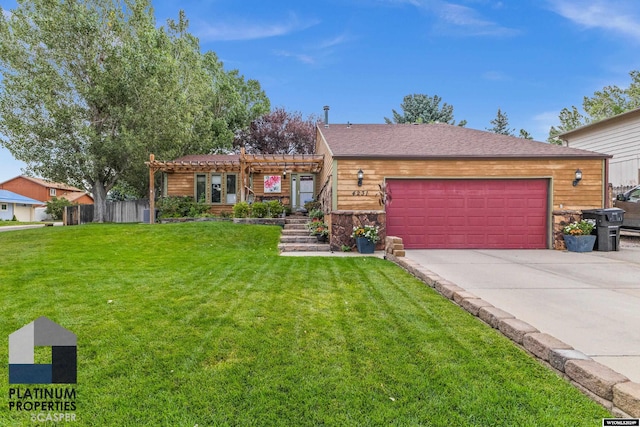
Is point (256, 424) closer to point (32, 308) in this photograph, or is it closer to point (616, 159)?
point (32, 308)

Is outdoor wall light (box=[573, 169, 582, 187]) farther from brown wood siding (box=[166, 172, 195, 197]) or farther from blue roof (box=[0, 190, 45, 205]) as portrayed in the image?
blue roof (box=[0, 190, 45, 205])

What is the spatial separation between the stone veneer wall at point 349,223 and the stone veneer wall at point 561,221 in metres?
5.07

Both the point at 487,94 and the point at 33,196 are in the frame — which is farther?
the point at 33,196

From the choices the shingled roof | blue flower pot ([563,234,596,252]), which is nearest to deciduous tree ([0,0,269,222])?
the shingled roof

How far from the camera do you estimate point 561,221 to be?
9.48 metres

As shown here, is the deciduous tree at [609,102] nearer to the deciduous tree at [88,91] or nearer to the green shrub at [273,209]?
the green shrub at [273,209]

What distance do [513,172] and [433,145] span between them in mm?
2450

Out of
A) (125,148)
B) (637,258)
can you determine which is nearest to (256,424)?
(637,258)

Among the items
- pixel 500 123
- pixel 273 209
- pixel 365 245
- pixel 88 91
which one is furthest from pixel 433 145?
pixel 500 123

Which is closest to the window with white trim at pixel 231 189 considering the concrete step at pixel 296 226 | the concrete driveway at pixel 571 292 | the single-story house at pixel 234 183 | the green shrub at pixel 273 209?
the single-story house at pixel 234 183

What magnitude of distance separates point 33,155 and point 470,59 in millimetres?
22746

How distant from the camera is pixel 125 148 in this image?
51.6ft

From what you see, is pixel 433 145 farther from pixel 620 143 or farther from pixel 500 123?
pixel 500 123

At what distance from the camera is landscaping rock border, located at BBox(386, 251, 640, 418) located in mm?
1919
